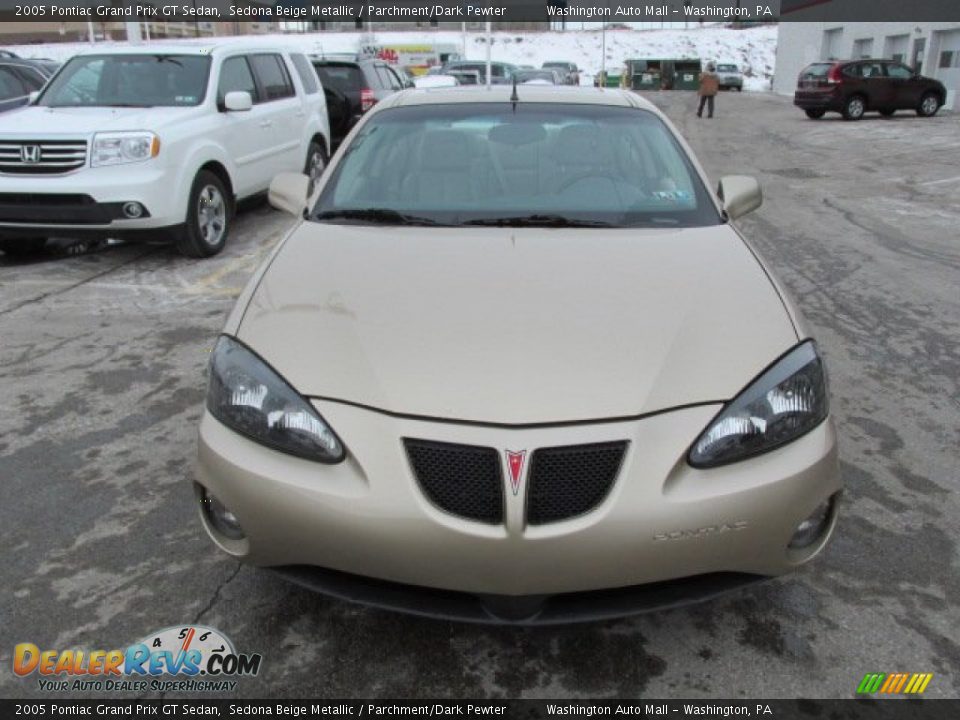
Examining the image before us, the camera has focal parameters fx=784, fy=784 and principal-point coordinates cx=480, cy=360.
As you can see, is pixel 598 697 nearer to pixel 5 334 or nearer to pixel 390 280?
pixel 390 280

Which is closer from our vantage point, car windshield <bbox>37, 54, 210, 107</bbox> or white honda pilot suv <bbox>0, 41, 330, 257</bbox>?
white honda pilot suv <bbox>0, 41, 330, 257</bbox>

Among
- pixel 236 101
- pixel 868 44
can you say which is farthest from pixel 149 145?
pixel 868 44

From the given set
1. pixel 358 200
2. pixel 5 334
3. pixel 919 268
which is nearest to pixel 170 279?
pixel 5 334

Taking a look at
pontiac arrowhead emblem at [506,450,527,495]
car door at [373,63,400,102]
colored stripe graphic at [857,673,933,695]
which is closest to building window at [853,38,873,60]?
car door at [373,63,400,102]

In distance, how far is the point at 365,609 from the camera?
2555mm

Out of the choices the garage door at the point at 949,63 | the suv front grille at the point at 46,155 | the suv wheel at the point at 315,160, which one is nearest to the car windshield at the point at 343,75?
the suv wheel at the point at 315,160

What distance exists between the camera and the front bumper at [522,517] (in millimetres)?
1953

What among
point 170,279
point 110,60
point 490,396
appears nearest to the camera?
point 490,396

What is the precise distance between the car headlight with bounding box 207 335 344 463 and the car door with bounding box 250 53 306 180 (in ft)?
20.9

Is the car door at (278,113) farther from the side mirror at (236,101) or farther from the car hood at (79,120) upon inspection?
the car hood at (79,120)

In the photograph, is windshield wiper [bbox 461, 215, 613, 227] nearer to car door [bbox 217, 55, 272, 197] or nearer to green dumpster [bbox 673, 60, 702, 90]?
car door [bbox 217, 55, 272, 197]

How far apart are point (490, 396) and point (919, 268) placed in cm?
618

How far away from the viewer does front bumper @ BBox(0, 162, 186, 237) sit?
246 inches

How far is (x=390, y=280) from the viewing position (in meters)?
2.65
